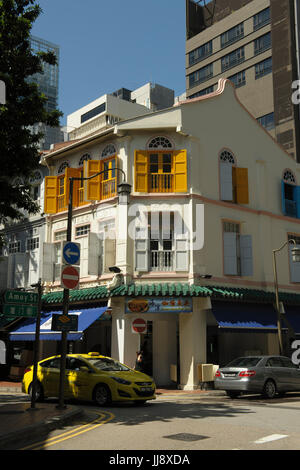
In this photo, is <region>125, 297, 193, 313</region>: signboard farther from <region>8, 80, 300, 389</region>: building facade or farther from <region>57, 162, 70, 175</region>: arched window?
<region>57, 162, 70, 175</region>: arched window

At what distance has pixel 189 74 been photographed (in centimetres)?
6334

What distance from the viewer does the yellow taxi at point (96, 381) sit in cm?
1473

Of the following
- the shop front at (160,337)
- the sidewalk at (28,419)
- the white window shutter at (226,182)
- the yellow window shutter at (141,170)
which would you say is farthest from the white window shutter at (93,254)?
the sidewalk at (28,419)

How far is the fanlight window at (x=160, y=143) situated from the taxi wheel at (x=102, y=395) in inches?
491

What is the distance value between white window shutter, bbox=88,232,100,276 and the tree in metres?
9.00

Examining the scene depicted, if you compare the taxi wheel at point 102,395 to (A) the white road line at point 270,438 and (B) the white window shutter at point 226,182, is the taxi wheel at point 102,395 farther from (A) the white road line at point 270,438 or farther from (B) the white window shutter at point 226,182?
(B) the white window shutter at point 226,182

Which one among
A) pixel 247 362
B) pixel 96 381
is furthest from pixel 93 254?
pixel 96 381

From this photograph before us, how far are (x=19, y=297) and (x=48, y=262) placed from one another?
12.9 m

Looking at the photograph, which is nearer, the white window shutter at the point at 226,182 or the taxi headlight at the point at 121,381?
the taxi headlight at the point at 121,381

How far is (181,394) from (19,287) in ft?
38.8

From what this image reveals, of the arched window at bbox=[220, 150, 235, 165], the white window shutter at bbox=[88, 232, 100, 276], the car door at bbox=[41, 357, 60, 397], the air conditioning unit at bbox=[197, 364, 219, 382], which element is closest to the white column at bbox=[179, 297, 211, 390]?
the air conditioning unit at bbox=[197, 364, 219, 382]

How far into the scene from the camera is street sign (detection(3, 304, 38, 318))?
12639 millimetres

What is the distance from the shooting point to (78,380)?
15508 mm
